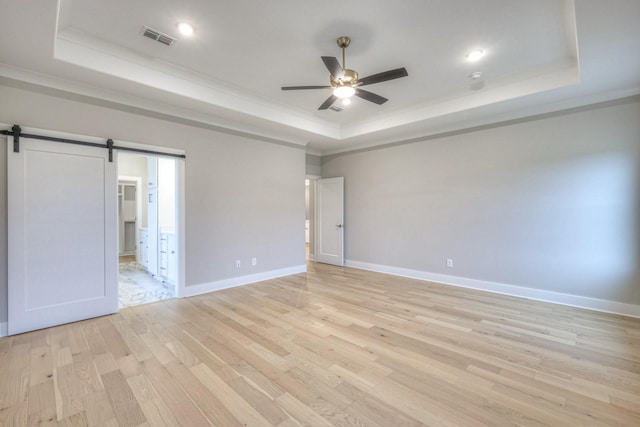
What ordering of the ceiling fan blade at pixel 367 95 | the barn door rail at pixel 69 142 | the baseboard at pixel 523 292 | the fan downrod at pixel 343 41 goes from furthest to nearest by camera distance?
the baseboard at pixel 523 292
the ceiling fan blade at pixel 367 95
the barn door rail at pixel 69 142
the fan downrod at pixel 343 41

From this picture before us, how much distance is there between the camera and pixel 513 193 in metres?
4.34

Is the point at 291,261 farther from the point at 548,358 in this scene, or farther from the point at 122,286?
the point at 548,358

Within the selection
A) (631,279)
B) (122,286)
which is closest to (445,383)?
(631,279)

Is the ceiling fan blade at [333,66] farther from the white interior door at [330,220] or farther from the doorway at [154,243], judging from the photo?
the white interior door at [330,220]

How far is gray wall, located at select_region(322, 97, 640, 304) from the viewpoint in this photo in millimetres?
3588

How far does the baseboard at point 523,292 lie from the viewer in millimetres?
3572

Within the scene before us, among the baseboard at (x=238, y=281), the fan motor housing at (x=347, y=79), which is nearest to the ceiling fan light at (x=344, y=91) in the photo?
the fan motor housing at (x=347, y=79)

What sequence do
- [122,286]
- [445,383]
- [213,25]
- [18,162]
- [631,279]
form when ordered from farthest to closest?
[122,286]
[631,279]
[18,162]
[213,25]
[445,383]

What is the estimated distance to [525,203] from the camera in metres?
4.23

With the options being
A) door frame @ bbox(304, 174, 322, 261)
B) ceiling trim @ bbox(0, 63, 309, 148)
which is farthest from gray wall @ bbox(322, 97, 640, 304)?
ceiling trim @ bbox(0, 63, 309, 148)

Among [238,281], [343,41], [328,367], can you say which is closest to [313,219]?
[238,281]

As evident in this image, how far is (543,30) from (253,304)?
14.6 ft

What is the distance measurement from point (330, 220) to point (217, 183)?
2964mm

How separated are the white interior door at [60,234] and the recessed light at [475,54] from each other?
4453 millimetres
